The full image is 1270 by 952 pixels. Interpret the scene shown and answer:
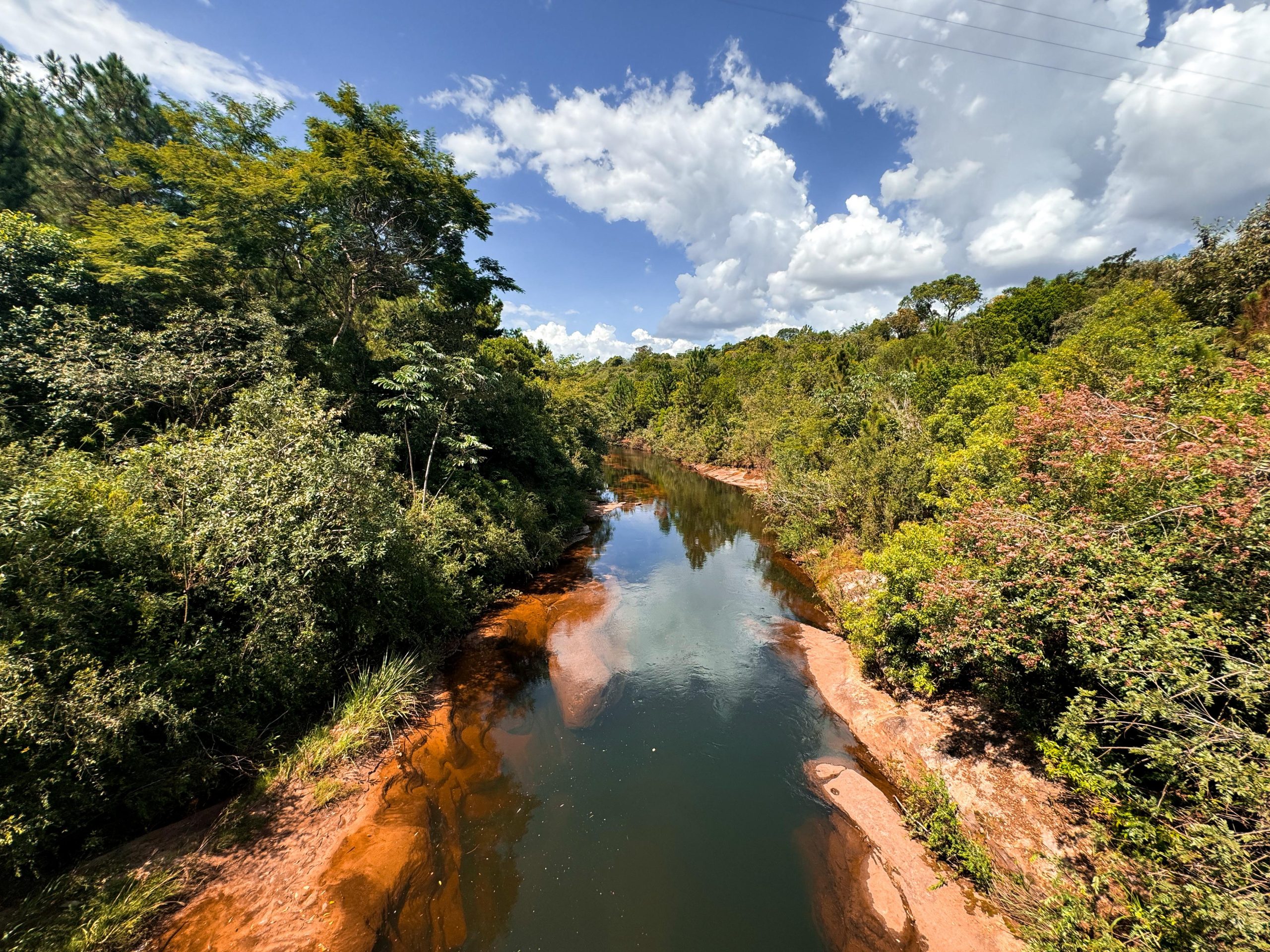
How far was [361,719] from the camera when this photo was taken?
32.4 feet

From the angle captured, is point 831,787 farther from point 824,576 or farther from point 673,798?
point 824,576

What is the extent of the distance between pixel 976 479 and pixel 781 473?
1485 cm

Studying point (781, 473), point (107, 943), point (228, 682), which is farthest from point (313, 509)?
point (781, 473)

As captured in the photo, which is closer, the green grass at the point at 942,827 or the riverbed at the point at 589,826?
the riverbed at the point at 589,826

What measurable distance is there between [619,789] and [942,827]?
6.27 meters

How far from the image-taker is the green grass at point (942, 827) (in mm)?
7590

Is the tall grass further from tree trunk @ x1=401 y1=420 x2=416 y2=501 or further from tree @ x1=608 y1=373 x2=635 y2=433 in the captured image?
tree @ x1=608 y1=373 x2=635 y2=433

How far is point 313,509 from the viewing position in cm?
945

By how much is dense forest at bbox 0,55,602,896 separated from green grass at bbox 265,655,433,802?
1.77 ft

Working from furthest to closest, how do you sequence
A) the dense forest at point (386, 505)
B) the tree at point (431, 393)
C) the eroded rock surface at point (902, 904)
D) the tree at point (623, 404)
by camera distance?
Answer: the tree at point (623, 404), the tree at point (431, 393), the eroded rock surface at point (902, 904), the dense forest at point (386, 505)

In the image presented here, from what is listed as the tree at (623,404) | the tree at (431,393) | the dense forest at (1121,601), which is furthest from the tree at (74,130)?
the tree at (623,404)

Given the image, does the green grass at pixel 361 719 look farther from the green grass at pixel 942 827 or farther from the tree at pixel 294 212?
the tree at pixel 294 212

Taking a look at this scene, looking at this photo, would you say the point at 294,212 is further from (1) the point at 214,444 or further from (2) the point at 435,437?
(1) the point at 214,444

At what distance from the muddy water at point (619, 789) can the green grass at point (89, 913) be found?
2.41 meters
